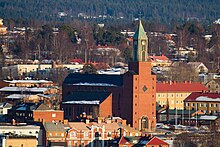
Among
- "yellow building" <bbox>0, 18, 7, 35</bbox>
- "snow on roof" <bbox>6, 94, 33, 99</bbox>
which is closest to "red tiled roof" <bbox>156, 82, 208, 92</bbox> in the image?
"snow on roof" <bbox>6, 94, 33, 99</bbox>

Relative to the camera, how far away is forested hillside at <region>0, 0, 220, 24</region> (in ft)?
585

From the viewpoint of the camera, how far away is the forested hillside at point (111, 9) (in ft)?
585

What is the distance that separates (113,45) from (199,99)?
1497 inches

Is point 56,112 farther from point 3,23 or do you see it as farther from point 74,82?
point 3,23

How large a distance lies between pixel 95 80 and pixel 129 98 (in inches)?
157

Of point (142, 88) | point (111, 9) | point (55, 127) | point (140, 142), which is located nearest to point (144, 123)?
point (142, 88)

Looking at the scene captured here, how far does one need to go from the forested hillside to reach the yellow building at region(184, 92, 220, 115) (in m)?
90.8

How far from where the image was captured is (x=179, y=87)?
86062mm

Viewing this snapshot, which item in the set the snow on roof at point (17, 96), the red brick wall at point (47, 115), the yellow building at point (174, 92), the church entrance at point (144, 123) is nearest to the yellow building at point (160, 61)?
the yellow building at point (174, 92)

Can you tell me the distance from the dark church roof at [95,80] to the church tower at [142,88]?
43.8 inches

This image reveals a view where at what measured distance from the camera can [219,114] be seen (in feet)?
246

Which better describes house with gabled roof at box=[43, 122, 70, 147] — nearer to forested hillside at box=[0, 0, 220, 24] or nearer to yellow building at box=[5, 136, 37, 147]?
yellow building at box=[5, 136, 37, 147]

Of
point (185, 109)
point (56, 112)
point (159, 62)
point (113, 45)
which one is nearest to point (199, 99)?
point (185, 109)

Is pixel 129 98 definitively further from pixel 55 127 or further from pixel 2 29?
pixel 2 29
